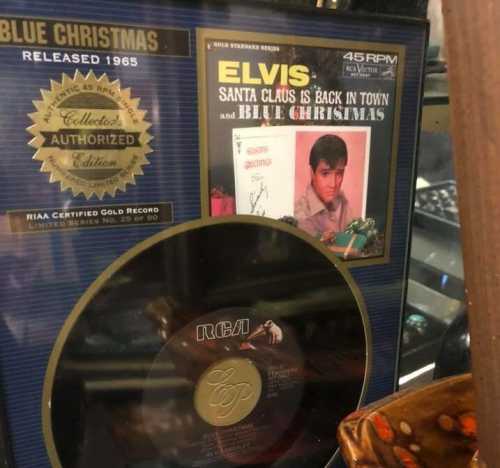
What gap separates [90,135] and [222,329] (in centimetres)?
21

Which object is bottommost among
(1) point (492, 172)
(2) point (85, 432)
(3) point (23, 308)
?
(2) point (85, 432)

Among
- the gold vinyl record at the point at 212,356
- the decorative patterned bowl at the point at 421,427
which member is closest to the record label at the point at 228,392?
the gold vinyl record at the point at 212,356

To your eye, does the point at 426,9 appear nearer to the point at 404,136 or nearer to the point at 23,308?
the point at 404,136

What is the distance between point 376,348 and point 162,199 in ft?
0.98

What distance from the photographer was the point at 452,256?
0.90 m

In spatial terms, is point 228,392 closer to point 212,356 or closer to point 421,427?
point 212,356

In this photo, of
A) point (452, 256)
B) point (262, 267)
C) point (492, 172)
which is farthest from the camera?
point (452, 256)

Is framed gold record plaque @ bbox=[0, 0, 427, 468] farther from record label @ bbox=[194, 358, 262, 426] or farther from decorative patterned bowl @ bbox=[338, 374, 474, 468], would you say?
decorative patterned bowl @ bbox=[338, 374, 474, 468]

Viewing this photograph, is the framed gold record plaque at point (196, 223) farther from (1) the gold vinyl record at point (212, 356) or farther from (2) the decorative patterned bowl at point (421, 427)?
(2) the decorative patterned bowl at point (421, 427)

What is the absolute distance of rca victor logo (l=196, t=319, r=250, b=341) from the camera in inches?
19.0

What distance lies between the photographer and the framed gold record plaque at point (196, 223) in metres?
0.40

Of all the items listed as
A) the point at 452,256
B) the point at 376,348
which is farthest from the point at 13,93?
the point at 452,256

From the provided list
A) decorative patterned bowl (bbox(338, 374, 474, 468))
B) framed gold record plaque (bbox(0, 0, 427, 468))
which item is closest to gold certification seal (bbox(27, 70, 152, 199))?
framed gold record plaque (bbox(0, 0, 427, 468))

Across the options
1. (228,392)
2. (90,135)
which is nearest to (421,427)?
(228,392)
